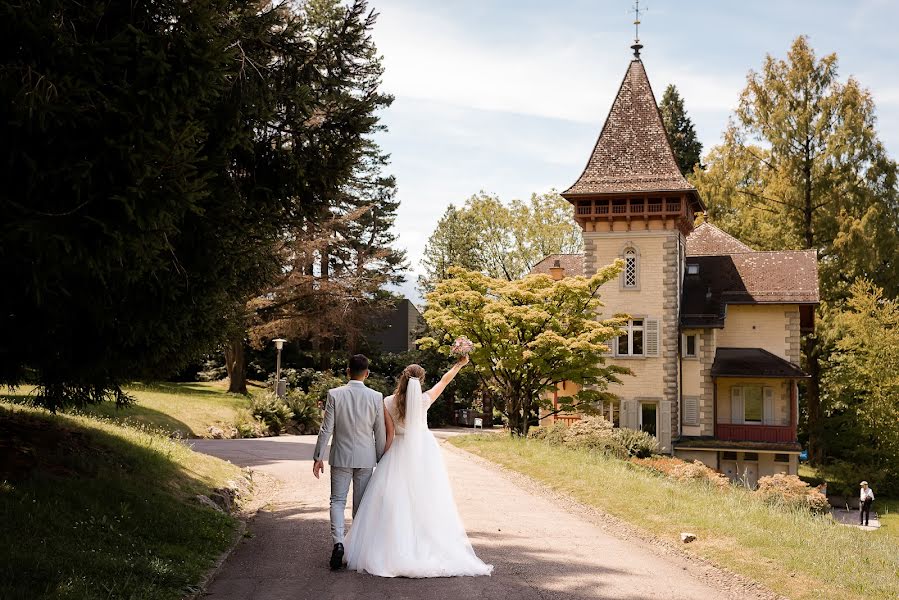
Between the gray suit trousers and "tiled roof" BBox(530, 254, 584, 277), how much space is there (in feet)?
111

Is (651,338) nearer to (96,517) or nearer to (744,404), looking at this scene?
(744,404)

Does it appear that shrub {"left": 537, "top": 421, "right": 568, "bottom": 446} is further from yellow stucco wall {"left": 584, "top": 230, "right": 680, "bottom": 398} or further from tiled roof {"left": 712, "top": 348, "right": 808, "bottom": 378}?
tiled roof {"left": 712, "top": 348, "right": 808, "bottom": 378}

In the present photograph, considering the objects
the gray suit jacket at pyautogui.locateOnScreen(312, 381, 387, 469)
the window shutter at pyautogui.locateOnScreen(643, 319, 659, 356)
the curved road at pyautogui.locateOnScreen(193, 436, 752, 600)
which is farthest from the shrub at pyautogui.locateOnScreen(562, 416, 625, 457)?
the gray suit jacket at pyautogui.locateOnScreen(312, 381, 387, 469)

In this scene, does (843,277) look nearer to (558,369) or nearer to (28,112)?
(558,369)

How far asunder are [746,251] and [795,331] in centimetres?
486

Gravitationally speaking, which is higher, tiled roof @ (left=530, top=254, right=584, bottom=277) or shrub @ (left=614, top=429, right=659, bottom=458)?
tiled roof @ (left=530, top=254, right=584, bottom=277)

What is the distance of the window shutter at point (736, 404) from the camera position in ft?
122

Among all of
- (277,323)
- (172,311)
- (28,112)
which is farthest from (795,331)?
(28,112)

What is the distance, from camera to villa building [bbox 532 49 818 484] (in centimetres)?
3519

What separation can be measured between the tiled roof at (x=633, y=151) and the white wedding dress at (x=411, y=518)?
1060 inches

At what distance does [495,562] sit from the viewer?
29.5ft

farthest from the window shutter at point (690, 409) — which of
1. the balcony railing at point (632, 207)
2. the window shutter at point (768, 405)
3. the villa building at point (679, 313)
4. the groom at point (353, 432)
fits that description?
the groom at point (353, 432)

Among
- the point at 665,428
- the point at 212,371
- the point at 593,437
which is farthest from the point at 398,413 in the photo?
the point at 212,371

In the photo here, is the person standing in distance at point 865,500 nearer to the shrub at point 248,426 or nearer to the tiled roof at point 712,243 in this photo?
the tiled roof at point 712,243
